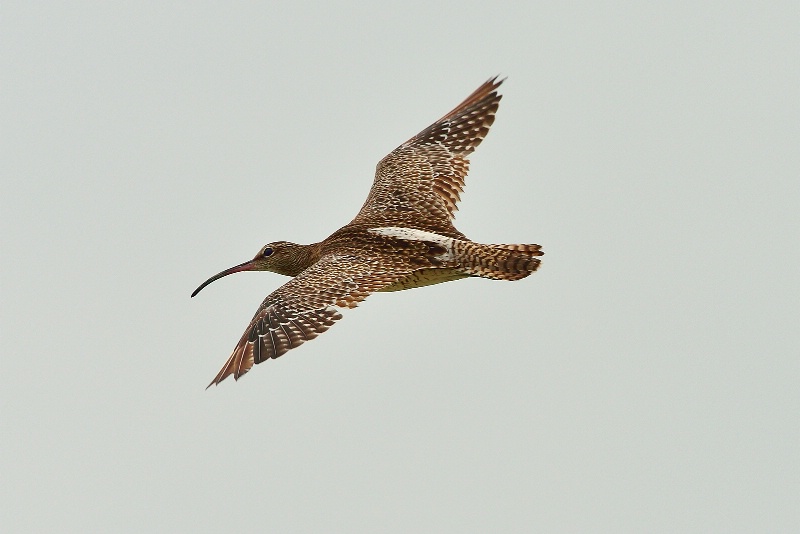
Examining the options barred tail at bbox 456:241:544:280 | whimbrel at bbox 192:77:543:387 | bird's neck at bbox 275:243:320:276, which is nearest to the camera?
whimbrel at bbox 192:77:543:387

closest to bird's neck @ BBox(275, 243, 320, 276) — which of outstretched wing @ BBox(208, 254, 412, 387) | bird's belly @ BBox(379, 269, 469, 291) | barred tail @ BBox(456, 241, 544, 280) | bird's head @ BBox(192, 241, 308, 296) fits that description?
bird's head @ BBox(192, 241, 308, 296)

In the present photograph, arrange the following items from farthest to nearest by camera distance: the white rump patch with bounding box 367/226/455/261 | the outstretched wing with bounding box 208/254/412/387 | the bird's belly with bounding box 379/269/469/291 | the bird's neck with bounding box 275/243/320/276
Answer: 1. the bird's neck with bounding box 275/243/320/276
2. the white rump patch with bounding box 367/226/455/261
3. the bird's belly with bounding box 379/269/469/291
4. the outstretched wing with bounding box 208/254/412/387

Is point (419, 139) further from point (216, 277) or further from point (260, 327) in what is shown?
point (260, 327)

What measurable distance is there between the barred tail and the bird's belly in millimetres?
306

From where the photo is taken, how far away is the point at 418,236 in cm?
2709

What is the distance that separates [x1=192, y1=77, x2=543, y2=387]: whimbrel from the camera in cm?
2428

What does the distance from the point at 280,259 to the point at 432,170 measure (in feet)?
11.6

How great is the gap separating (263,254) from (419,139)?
429 cm

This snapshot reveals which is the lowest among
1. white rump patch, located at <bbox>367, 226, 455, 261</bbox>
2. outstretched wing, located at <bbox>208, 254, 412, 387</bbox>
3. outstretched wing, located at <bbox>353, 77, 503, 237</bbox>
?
outstretched wing, located at <bbox>208, 254, 412, 387</bbox>

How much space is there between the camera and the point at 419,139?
102 ft

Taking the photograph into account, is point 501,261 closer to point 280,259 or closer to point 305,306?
point 305,306

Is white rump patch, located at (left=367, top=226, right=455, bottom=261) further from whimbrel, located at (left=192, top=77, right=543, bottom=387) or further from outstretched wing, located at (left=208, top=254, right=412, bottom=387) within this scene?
outstretched wing, located at (left=208, top=254, right=412, bottom=387)

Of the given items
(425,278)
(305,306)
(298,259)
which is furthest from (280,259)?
(305,306)

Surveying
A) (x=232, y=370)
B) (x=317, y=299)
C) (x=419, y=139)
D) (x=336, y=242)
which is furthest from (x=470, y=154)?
(x=232, y=370)
